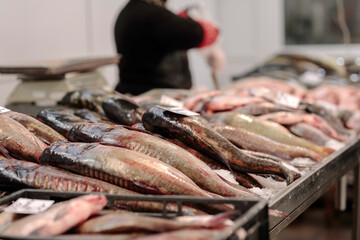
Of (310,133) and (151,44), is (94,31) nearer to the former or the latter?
(151,44)

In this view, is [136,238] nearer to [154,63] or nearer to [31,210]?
[31,210]

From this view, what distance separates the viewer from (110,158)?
1576 millimetres

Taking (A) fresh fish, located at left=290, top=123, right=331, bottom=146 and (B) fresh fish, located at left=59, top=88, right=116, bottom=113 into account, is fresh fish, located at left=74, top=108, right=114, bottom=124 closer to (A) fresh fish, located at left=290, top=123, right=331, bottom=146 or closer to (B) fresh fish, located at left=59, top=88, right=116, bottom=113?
(B) fresh fish, located at left=59, top=88, right=116, bottom=113

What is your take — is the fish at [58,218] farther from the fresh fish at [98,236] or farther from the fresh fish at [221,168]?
the fresh fish at [221,168]

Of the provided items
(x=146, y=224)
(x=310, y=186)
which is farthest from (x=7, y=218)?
(x=310, y=186)

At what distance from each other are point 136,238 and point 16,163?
693 mm

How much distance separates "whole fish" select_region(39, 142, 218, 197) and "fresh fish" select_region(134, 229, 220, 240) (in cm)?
36

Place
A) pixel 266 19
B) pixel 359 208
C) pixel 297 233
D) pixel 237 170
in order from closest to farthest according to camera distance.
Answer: pixel 237 170 → pixel 359 208 → pixel 297 233 → pixel 266 19

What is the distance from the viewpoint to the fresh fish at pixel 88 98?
2.50m

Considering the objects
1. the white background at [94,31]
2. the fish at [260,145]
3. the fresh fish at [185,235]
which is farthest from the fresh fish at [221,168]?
the white background at [94,31]

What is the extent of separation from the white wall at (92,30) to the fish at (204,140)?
9.24ft

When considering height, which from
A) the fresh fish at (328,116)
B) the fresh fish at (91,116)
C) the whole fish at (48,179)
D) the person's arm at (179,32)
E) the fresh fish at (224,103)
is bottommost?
the fresh fish at (328,116)

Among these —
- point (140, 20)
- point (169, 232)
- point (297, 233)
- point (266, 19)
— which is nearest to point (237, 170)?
point (169, 232)

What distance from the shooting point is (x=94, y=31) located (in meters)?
5.82
